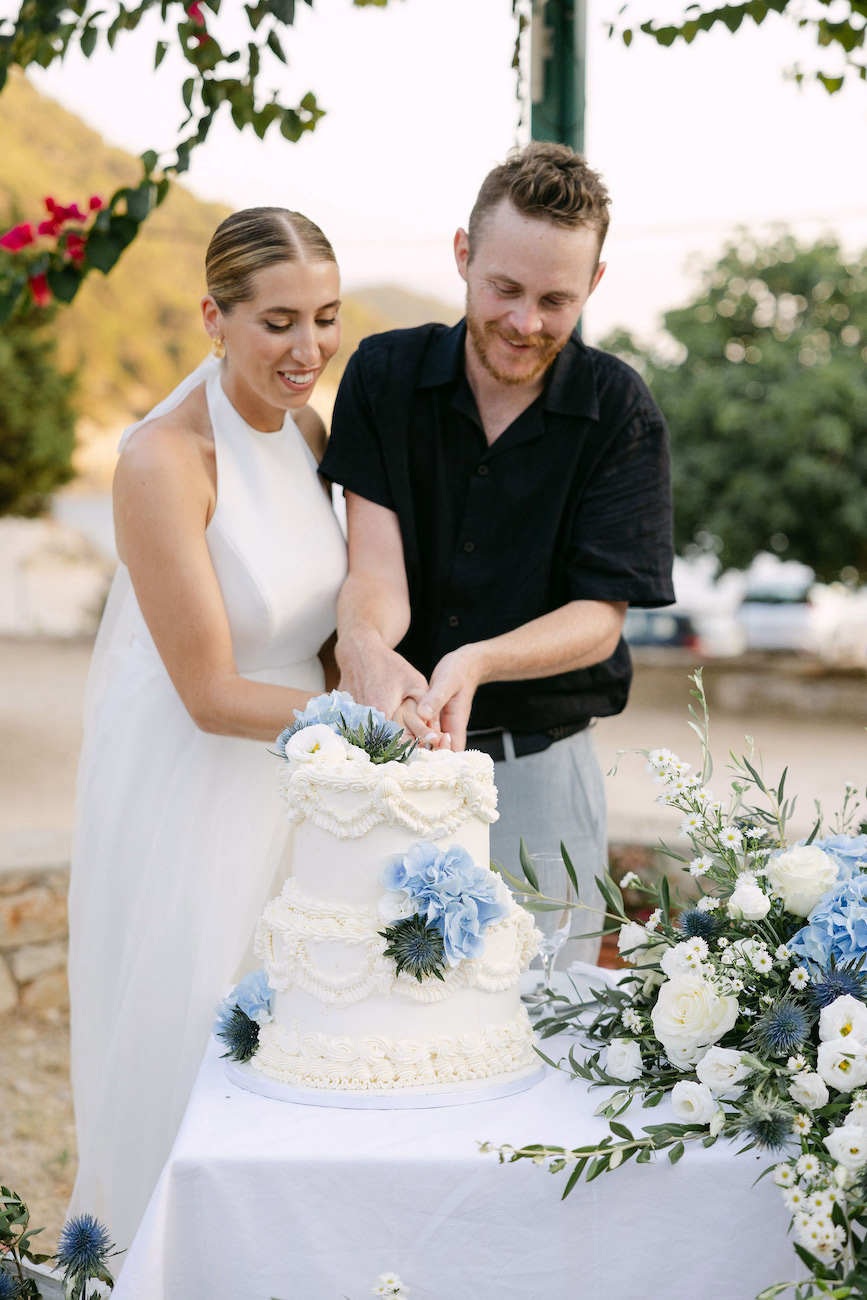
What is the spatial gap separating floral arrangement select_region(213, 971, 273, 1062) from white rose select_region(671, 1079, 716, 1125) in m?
0.58

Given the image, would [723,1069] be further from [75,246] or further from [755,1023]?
[75,246]

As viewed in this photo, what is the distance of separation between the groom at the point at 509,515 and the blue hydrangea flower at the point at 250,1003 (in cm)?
77

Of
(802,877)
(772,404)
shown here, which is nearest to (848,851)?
(802,877)

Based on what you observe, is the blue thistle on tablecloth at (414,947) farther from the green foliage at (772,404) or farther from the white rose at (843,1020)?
the green foliage at (772,404)

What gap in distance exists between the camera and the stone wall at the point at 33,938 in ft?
16.7

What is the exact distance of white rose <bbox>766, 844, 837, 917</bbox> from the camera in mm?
1600

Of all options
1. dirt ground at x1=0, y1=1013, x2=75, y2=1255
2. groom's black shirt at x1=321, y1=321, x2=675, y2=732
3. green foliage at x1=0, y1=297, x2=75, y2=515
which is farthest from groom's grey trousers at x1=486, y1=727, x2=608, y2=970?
green foliage at x1=0, y1=297, x2=75, y2=515

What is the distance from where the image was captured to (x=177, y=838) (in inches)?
97.7

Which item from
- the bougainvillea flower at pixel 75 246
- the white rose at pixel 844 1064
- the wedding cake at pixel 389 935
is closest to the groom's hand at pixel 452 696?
the wedding cake at pixel 389 935

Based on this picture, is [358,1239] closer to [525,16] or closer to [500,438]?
[500,438]

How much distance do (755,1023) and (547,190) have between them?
146 centimetres

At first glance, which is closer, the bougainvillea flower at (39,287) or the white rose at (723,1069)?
the white rose at (723,1069)

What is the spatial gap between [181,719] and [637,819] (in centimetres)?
306

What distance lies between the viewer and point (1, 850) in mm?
5285
